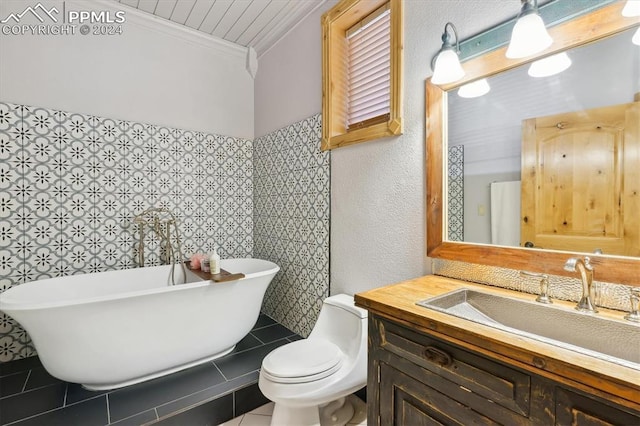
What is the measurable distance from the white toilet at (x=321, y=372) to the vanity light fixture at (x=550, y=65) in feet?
4.55

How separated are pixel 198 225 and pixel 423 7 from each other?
2467 millimetres

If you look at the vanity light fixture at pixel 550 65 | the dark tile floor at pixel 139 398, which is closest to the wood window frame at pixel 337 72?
the vanity light fixture at pixel 550 65

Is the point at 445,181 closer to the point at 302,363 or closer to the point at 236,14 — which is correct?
the point at 302,363

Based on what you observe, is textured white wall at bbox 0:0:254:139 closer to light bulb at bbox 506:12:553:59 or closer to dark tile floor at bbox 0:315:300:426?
dark tile floor at bbox 0:315:300:426

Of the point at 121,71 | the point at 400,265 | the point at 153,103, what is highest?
the point at 121,71

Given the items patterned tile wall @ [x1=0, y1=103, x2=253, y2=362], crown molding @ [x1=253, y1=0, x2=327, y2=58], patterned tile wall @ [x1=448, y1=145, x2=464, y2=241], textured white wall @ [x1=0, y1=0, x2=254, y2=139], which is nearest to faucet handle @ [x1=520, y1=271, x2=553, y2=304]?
patterned tile wall @ [x1=448, y1=145, x2=464, y2=241]

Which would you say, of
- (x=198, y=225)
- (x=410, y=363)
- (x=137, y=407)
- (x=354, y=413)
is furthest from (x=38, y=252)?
(x=410, y=363)

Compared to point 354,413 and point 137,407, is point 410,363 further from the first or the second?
point 137,407

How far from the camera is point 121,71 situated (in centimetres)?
258

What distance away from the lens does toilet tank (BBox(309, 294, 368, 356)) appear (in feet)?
5.67

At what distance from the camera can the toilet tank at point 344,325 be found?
1730mm

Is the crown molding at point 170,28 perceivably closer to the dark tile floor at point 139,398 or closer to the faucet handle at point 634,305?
the dark tile floor at point 139,398

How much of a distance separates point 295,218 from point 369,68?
129 centimetres

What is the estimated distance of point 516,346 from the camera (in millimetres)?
781
